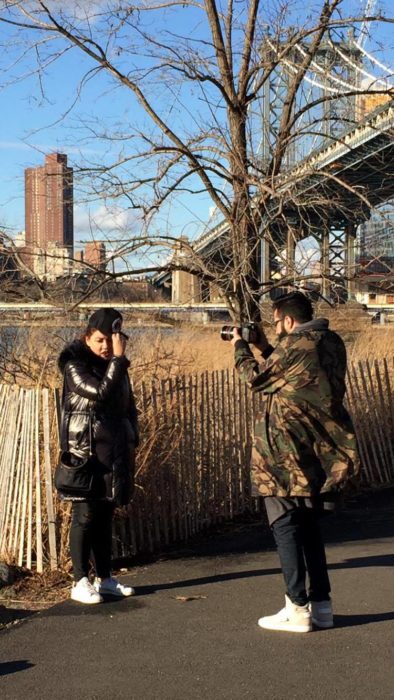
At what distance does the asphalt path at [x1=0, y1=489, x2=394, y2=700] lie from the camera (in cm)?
395

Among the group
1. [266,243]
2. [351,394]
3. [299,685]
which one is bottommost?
[299,685]

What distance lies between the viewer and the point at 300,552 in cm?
459

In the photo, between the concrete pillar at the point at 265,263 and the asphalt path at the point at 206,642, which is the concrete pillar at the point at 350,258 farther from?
the asphalt path at the point at 206,642

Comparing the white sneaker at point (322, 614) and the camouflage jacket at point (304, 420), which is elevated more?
the camouflage jacket at point (304, 420)

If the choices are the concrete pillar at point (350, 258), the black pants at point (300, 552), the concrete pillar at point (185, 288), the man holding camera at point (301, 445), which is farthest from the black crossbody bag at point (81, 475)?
the concrete pillar at point (350, 258)

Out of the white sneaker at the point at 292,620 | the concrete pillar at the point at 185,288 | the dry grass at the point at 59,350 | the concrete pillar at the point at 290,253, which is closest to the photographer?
the white sneaker at the point at 292,620

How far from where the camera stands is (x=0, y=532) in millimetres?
6059

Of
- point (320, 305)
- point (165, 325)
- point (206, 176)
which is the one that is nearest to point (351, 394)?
point (320, 305)

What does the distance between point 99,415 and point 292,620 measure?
154 centimetres

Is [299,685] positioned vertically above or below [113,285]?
below

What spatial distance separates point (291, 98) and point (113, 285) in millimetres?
2354

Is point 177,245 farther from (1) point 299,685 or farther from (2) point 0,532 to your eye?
(1) point 299,685

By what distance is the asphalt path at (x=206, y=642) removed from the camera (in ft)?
13.0

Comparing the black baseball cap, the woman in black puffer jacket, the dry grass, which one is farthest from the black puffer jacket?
the dry grass
